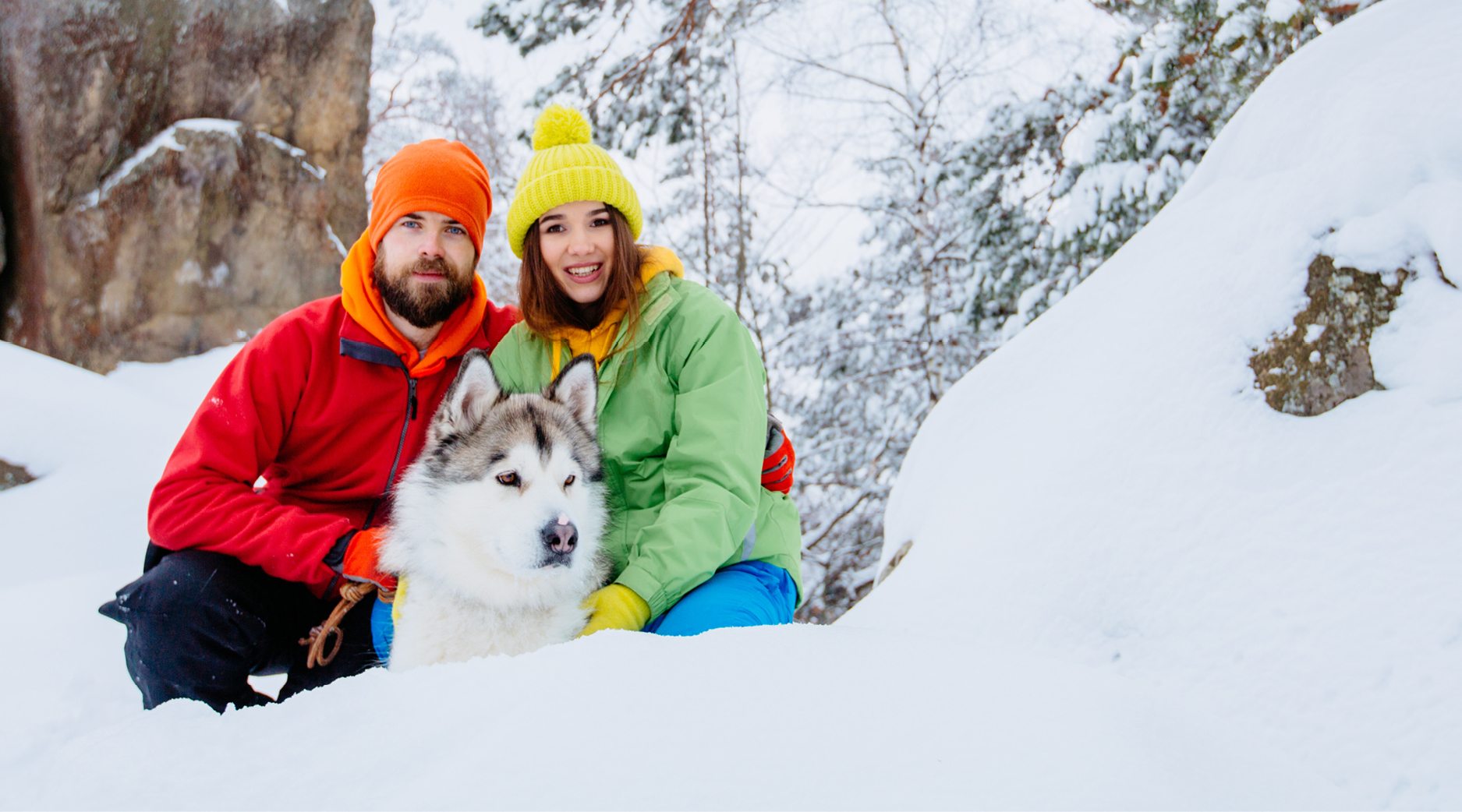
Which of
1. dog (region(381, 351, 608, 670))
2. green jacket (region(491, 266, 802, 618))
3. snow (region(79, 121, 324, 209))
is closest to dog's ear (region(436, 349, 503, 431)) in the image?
dog (region(381, 351, 608, 670))

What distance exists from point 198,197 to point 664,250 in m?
6.78

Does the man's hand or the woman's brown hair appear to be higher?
the woman's brown hair

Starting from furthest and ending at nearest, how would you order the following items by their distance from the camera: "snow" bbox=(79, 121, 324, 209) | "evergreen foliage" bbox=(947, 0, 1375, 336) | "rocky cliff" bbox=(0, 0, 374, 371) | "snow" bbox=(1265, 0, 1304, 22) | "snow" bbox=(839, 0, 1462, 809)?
"snow" bbox=(79, 121, 324, 209) → "rocky cliff" bbox=(0, 0, 374, 371) → "evergreen foliage" bbox=(947, 0, 1375, 336) → "snow" bbox=(1265, 0, 1304, 22) → "snow" bbox=(839, 0, 1462, 809)

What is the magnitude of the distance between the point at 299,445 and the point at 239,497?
0.38 metres

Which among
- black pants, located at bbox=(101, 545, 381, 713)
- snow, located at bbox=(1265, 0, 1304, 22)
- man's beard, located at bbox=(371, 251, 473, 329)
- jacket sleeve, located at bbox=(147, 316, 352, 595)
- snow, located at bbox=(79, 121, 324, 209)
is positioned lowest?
black pants, located at bbox=(101, 545, 381, 713)

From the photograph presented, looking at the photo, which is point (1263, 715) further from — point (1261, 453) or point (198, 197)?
point (198, 197)

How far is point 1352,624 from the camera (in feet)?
6.03

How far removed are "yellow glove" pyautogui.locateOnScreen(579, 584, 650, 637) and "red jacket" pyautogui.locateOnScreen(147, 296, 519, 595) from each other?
0.97 metres

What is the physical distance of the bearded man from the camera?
95.3 inches

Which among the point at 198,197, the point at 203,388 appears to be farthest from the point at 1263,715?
the point at 198,197

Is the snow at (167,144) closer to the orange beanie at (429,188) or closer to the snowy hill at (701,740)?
the orange beanie at (429,188)

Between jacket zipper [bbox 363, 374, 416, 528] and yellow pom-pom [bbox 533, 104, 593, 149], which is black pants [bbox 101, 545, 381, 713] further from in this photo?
yellow pom-pom [bbox 533, 104, 593, 149]

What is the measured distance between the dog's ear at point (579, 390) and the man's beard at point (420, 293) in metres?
0.82

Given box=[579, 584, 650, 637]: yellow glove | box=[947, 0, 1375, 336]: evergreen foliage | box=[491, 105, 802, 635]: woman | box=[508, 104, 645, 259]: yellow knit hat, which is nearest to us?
box=[579, 584, 650, 637]: yellow glove
